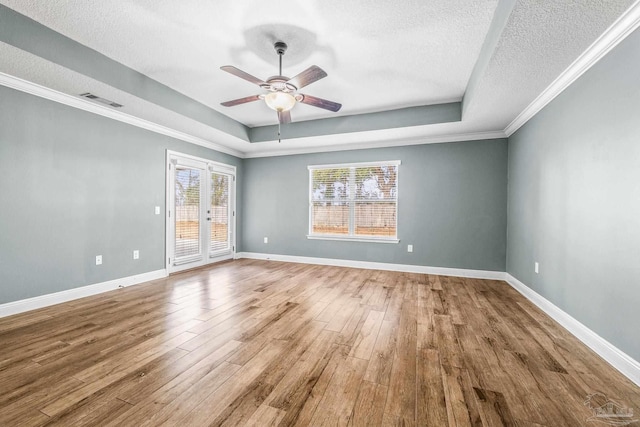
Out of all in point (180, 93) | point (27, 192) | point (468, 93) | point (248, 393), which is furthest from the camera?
point (180, 93)

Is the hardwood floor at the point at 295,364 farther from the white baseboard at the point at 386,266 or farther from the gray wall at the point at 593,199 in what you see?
the white baseboard at the point at 386,266

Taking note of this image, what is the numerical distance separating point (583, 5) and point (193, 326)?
3.97m

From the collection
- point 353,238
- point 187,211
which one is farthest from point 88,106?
point 353,238

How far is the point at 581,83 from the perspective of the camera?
2.53 m

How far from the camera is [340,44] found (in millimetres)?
2699

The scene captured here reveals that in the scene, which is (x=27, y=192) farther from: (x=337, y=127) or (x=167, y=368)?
(x=337, y=127)

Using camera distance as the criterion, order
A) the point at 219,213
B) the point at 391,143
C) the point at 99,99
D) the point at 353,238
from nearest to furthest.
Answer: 1. the point at 99,99
2. the point at 391,143
3. the point at 353,238
4. the point at 219,213

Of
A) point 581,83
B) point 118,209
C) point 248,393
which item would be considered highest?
point 581,83

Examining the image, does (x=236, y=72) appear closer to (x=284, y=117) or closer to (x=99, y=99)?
(x=284, y=117)

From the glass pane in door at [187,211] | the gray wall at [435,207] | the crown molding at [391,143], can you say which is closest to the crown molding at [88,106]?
the glass pane in door at [187,211]

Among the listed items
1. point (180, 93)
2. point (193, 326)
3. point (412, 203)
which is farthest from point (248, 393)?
point (412, 203)

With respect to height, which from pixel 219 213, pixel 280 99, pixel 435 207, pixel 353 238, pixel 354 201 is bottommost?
pixel 353 238

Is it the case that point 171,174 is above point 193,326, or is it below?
above

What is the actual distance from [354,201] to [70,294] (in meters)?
4.64
